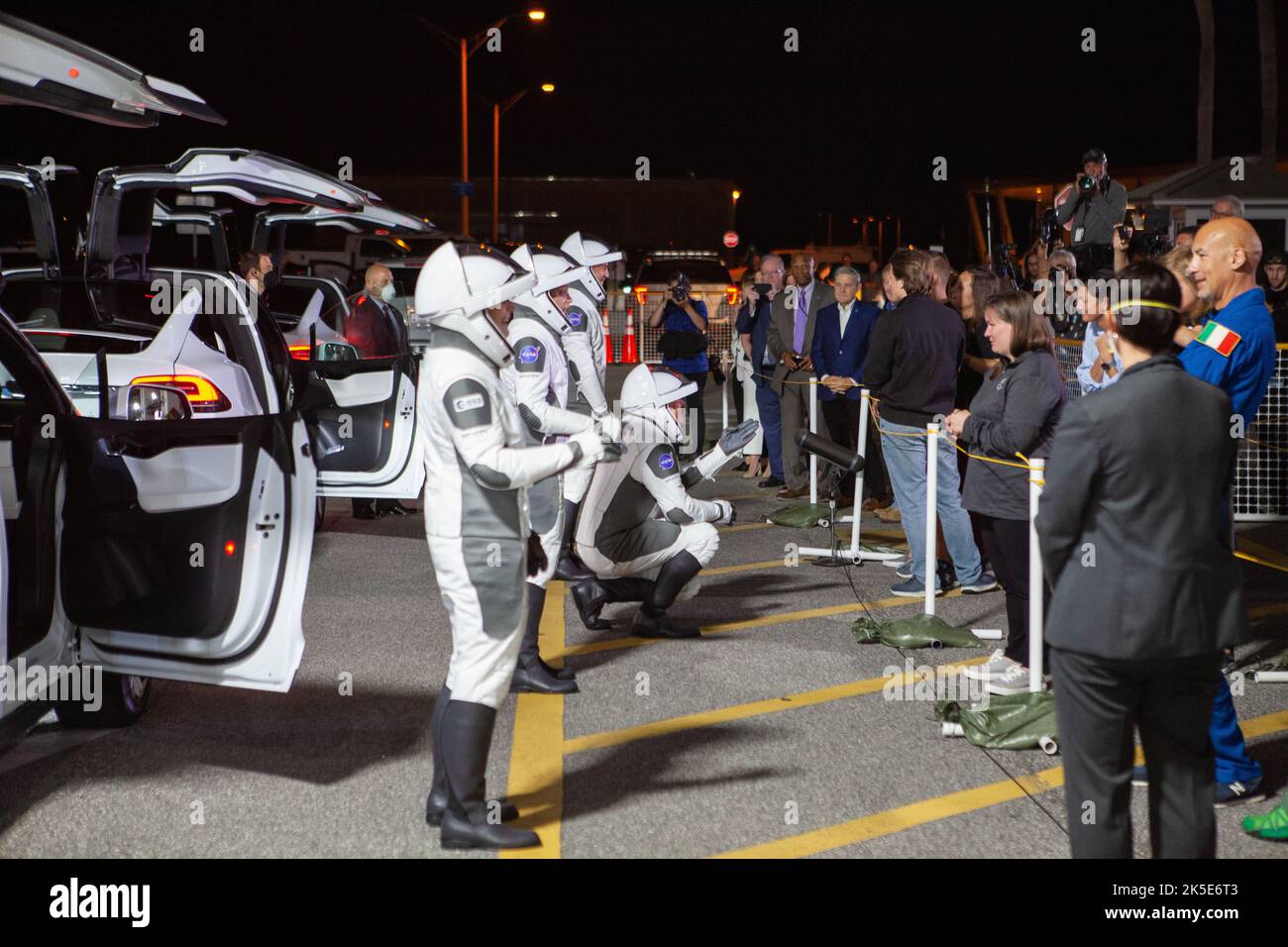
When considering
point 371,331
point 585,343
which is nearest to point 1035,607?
point 585,343

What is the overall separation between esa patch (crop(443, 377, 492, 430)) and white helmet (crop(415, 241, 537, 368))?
154 mm

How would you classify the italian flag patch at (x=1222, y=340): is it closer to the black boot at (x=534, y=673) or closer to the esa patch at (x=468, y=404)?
the esa patch at (x=468, y=404)

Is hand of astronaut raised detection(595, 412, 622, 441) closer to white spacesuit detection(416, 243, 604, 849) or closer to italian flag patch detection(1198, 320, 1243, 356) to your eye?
white spacesuit detection(416, 243, 604, 849)

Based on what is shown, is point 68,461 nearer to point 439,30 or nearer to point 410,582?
point 410,582

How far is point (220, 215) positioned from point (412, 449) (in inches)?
127

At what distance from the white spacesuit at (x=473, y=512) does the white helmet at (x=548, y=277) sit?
2.55 meters

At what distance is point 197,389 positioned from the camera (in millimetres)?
8508

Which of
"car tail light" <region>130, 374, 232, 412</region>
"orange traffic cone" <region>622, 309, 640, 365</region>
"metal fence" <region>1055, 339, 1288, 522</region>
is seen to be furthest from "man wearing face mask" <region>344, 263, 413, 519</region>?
"orange traffic cone" <region>622, 309, 640, 365</region>

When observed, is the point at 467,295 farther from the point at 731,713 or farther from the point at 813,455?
the point at 813,455

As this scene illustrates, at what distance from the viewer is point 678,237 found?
45219 millimetres

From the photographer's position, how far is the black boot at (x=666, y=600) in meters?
7.47

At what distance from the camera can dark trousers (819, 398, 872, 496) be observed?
11859 millimetres

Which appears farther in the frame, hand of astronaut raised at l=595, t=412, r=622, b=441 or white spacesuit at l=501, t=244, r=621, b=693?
white spacesuit at l=501, t=244, r=621, b=693
